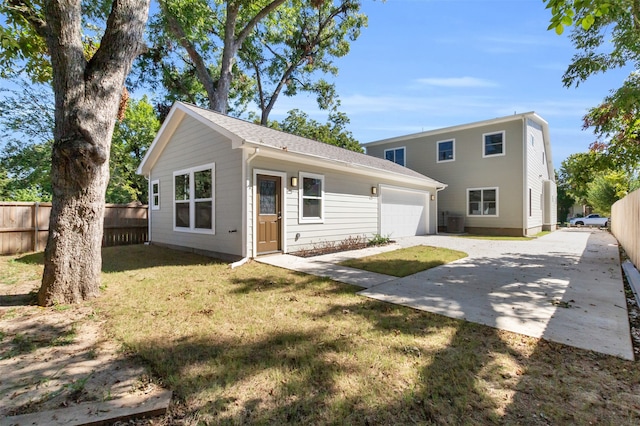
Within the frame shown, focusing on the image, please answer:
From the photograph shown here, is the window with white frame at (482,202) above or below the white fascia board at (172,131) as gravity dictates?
below

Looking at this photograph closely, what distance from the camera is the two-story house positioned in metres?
14.2

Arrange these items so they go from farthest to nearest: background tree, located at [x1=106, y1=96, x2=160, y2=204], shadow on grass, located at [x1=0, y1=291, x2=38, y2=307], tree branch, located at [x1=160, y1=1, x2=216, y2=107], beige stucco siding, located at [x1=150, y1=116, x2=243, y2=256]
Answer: background tree, located at [x1=106, y1=96, x2=160, y2=204], tree branch, located at [x1=160, y1=1, x2=216, y2=107], beige stucco siding, located at [x1=150, y1=116, x2=243, y2=256], shadow on grass, located at [x1=0, y1=291, x2=38, y2=307]

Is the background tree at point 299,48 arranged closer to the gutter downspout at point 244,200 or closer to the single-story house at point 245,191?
the single-story house at point 245,191

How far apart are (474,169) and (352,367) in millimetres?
15611

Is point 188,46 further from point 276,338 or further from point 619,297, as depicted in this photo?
point 619,297

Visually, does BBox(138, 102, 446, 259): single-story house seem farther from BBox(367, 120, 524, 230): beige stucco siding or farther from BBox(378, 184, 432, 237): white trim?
BBox(367, 120, 524, 230): beige stucco siding

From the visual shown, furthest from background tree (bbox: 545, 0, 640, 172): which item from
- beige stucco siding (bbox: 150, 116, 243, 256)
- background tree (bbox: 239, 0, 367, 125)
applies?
background tree (bbox: 239, 0, 367, 125)

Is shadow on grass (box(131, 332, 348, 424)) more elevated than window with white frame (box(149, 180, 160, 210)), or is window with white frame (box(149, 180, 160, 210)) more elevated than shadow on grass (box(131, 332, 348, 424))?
window with white frame (box(149, 180, 160, 210))

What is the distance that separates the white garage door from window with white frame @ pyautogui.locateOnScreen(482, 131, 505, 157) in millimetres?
3889

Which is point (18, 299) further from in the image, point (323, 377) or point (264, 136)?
point (264, 136)

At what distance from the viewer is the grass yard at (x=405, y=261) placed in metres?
6.40

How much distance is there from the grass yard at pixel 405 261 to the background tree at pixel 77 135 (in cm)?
489

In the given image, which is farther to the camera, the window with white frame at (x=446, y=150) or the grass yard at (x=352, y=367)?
the window with white frame at (x=446, y=150)

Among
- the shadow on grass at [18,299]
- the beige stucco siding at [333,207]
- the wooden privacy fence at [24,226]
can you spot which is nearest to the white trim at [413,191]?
the beige stucco siding at [333,207]
